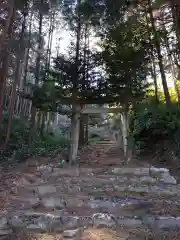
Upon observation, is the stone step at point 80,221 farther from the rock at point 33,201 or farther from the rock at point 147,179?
the rock at point 147,179

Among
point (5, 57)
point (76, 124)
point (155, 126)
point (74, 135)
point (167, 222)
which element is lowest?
point (167, 222)

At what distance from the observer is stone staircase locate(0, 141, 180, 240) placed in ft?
13.1

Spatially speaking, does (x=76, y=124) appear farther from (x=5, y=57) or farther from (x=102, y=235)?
(x=102, y=235)

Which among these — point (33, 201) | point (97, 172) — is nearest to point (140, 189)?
point (97, 172)

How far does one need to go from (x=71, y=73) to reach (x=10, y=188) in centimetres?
379

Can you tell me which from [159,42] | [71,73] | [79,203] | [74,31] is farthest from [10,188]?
[74,31]

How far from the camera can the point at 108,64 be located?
781cm

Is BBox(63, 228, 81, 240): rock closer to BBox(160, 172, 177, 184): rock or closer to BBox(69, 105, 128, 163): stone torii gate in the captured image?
BBox(160, 172, 177, 184): rock

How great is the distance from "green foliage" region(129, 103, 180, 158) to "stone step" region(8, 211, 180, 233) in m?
3.35

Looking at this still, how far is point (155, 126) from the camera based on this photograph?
761cm

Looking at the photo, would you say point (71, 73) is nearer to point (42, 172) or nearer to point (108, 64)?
point (108, 64)

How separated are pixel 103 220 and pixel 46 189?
197 cm

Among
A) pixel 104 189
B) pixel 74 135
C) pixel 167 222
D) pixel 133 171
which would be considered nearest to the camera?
pixel 167 222

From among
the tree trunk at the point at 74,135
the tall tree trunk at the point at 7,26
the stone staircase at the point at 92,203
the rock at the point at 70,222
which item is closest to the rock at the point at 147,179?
the stone staircase at the point at 92,203
